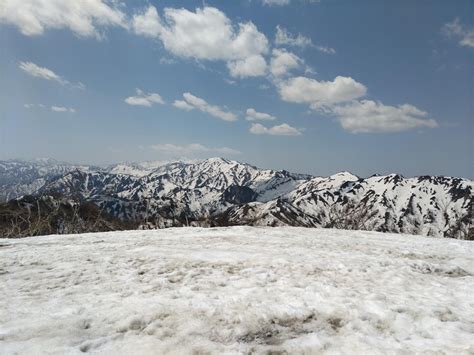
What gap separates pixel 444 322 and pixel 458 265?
7.19 metres

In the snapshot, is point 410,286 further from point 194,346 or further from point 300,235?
point 300,235

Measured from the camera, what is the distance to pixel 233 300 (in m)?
8.98

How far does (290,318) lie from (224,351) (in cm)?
224

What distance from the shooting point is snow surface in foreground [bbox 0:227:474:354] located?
6.95m

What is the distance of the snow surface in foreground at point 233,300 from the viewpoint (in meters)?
6.95

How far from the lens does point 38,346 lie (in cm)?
650

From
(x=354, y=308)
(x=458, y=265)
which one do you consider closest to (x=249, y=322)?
(x=354, y=308)

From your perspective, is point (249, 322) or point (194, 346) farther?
point (249, 322)

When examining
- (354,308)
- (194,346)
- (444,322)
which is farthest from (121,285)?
(444,322)

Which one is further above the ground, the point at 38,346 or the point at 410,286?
the point at 410,286

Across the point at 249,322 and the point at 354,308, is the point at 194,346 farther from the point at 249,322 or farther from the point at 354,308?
the point at 354,308

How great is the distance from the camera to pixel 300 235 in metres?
20.1

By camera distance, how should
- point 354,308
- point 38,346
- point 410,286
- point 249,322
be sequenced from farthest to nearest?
1. point 410,286
2. point 354,308
3. point 249,322
4. point 38,346

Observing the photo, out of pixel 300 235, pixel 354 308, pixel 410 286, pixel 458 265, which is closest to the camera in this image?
pixel 354 308
